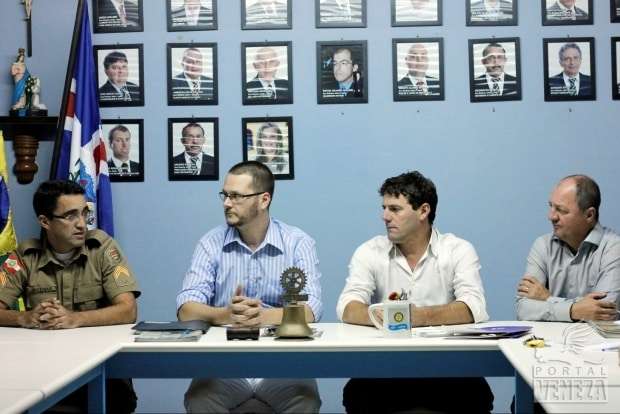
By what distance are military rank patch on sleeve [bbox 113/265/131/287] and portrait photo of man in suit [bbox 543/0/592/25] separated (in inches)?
100

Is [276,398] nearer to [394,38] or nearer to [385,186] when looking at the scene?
[385,186]

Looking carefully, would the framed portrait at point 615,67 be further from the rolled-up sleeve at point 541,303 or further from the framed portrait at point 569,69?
the rolled-up sleeve at point 541,303

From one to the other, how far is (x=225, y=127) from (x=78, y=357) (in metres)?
2.16

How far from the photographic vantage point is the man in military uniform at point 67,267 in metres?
3.53

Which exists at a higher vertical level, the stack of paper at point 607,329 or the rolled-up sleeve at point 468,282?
the rolled-up sleeve at point 468,282

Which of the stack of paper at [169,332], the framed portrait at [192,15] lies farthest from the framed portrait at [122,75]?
the stack of paper at [169,332]

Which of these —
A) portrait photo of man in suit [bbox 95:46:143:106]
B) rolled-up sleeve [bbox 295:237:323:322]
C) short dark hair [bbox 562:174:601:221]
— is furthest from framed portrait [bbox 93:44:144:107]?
short dark hair [bbox 562:174:601:221]

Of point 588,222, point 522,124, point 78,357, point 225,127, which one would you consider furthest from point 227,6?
point 78,357

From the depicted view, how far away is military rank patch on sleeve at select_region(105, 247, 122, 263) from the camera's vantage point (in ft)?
11.9

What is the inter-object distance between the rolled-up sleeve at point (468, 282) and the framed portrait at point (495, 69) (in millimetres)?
1282

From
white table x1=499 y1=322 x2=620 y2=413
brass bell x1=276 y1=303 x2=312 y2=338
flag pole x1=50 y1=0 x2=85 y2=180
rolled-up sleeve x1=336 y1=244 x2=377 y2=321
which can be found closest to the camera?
white table x1=499 y1=322 x2=620 y2=413

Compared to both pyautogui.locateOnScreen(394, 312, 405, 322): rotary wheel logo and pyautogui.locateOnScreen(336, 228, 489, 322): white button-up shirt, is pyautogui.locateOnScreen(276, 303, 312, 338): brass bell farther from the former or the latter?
pyautogui.locateOnScreen(336, 228, 489, 322): white button-up shirt

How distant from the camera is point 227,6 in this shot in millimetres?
4617

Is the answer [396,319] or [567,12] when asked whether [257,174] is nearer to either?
[396,319]
